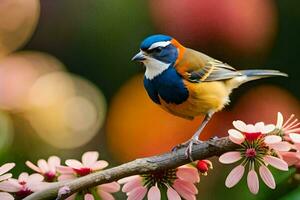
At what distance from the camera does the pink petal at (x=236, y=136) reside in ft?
1.96

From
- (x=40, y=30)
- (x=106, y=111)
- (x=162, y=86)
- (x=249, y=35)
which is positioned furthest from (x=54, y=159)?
(x=40, y=30)

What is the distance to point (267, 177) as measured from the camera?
1.98ft

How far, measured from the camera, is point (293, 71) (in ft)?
6.37

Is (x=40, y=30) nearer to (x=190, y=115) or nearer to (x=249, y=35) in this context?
(x=249, y=35)

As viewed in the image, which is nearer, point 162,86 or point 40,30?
point 162,86

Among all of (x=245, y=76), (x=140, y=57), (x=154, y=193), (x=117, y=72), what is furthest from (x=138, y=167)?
(x=117, y=72)

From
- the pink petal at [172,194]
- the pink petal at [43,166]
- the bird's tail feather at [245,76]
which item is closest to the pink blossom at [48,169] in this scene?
the pink petal at [43,166]

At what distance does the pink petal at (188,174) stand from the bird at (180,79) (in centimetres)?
16

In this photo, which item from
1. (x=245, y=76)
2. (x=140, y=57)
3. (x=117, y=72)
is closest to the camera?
(x=140, y=57)

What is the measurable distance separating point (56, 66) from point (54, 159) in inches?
52.3

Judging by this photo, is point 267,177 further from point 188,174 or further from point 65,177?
point 65,177

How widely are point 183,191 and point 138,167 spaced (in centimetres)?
5

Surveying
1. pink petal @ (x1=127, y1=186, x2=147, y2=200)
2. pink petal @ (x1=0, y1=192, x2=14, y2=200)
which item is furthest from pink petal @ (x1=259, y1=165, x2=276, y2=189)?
pink petal @ (x1=0, y1=192, x2=14, y2=200)

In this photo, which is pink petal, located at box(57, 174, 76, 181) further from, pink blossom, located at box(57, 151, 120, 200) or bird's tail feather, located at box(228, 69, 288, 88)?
bird's tail feather, located at box(228, 69, 288, 88)
